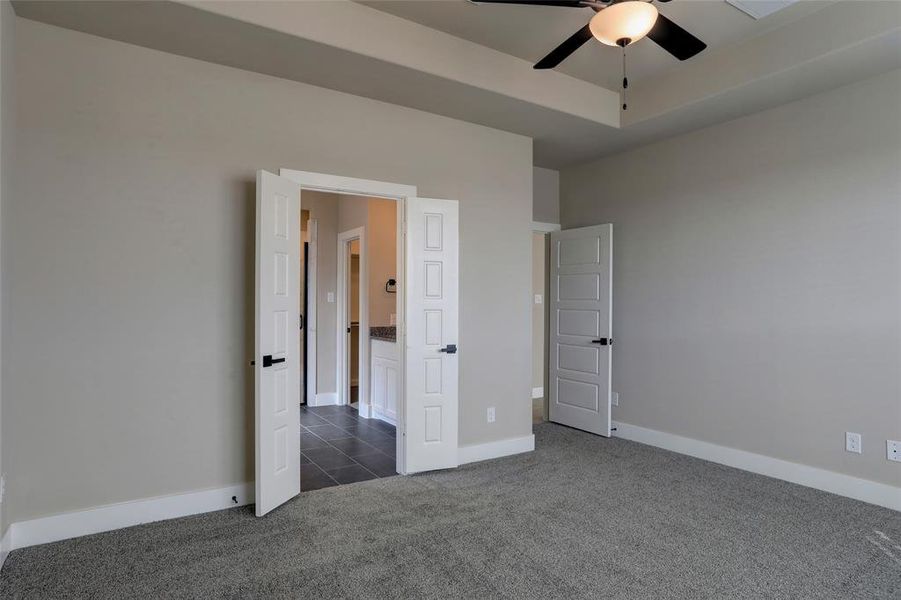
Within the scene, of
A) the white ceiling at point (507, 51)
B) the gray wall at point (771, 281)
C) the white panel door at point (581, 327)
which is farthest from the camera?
the white panel door at point (581, 327)

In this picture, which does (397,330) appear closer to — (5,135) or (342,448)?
(342,448)

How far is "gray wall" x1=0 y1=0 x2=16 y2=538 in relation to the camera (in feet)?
8.10

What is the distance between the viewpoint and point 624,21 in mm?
2236

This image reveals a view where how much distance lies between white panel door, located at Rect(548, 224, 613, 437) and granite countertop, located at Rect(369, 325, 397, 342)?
1752mm

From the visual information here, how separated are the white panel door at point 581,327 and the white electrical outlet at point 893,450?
2103 millimetres

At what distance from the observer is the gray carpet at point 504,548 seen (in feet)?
7.56

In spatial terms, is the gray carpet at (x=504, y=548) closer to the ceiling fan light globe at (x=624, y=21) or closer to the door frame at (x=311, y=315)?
the ceiling fan light globe at (x=624, y=21)

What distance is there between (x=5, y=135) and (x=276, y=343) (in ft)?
5.59

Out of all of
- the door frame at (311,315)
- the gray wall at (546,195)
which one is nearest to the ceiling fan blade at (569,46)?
the gray wall at (546,195)

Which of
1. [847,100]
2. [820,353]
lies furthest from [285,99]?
[820,353]

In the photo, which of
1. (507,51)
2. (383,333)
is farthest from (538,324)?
(507,51)

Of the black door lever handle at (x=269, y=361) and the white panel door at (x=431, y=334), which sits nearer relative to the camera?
the black door lever handle at (x=269, y=361)

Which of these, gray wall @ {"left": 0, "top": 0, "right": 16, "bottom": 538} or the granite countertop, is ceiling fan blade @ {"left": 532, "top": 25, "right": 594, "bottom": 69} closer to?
gray wall @ {"left": 0, "top": 0, "right": 16, "bottom": 538}

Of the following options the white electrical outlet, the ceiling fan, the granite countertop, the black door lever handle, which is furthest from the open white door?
the white electrical outlet
